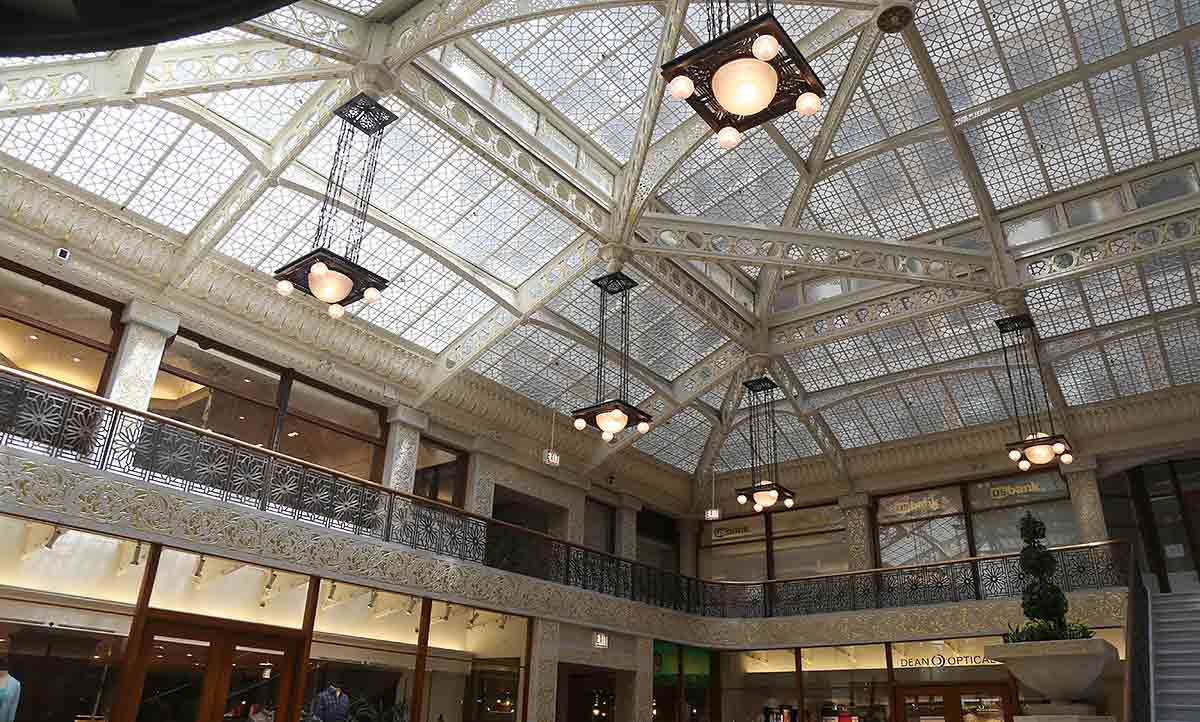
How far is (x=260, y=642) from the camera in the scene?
34.4 ft

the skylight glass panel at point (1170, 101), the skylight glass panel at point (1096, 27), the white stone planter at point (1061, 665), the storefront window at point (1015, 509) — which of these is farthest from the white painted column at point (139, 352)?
the storefront window at point (1015, 509)

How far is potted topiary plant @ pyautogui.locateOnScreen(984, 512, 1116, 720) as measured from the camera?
7.00m

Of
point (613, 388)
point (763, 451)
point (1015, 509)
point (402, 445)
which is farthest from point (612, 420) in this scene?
point (1015, 509)

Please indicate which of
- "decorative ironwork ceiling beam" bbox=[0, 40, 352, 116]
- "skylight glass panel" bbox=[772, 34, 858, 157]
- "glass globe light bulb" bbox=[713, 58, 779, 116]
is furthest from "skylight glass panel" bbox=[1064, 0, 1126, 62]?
"decorative ironwork ceiling beam" bbox=[0, 40, 352, 116]

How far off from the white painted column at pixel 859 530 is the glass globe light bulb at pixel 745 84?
13555 mm

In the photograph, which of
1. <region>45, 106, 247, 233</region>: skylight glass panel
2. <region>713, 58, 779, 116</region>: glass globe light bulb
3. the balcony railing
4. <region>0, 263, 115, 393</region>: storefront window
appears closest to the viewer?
<region>713, 58, 779, 116</region>: glass globe light bulb

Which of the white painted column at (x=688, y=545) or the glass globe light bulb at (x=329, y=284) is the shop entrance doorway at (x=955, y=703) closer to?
the white painted column at (x=688, y=545)

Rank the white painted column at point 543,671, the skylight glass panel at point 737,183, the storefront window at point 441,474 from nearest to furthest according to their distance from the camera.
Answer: the skylight glass panel at point 737,183, the white painted column at point 543,671, the storefront window at point 441,474

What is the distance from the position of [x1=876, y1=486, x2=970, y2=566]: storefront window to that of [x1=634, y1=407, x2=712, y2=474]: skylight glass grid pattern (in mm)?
3977

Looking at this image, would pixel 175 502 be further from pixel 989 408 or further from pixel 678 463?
pixel 989 408

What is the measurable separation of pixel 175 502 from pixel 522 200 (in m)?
5.88

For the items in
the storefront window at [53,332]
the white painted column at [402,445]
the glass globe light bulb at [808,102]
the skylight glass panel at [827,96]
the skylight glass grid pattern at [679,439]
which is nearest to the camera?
the glass globe light bulb at [808,102]

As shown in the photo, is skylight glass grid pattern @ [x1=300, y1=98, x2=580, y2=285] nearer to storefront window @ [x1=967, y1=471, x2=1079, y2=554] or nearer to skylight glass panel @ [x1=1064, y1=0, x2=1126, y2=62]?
skylight glass panel @ [x1=1064, y1=0, x2=1126, y2=62]

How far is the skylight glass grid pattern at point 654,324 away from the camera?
14164 mm
